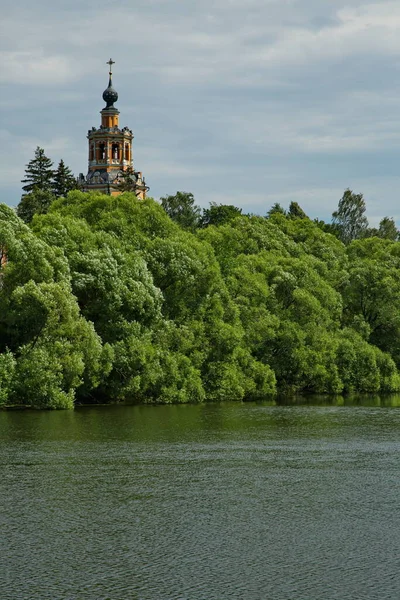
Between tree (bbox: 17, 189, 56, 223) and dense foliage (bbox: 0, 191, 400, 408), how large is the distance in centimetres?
2600

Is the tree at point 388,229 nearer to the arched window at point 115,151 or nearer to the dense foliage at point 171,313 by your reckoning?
the arched window at point 115,151

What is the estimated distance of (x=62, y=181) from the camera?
133875mm

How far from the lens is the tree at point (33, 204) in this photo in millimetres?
116062

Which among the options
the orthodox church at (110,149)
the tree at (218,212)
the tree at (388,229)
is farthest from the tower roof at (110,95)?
the tree at (388,229)

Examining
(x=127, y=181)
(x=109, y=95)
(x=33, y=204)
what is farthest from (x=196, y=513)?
(x=109, y=95)

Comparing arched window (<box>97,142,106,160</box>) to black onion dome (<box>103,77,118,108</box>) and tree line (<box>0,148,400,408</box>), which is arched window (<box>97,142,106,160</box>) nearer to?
black onion dome (<box>103,77,118,108</box>)

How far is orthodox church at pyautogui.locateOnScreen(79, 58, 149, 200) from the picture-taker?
162750 millimetres

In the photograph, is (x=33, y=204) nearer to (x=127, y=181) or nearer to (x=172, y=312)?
(x=127, y=181)

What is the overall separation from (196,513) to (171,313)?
50366mm

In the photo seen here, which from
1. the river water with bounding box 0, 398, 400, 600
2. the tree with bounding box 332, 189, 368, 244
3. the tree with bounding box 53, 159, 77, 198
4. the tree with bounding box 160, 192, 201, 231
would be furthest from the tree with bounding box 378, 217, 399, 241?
the river water with bounding box 0, 398, 400, 600

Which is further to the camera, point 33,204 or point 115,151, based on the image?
point 115,151

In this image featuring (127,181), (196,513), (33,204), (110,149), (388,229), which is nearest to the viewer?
(196,513)

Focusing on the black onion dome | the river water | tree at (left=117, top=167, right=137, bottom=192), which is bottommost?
the river water

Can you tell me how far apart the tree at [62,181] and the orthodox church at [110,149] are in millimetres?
25876
